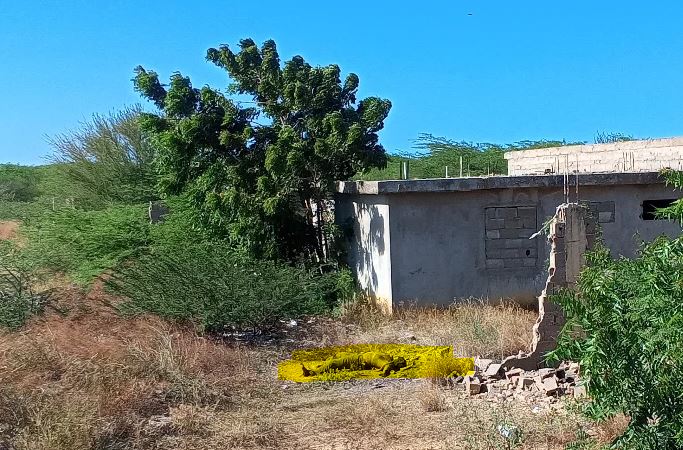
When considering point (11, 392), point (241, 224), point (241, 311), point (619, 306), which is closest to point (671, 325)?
point (619, 306)

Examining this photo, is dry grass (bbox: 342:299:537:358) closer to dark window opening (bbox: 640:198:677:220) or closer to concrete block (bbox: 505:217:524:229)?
concrete block (bbox: 505:217:524:229)

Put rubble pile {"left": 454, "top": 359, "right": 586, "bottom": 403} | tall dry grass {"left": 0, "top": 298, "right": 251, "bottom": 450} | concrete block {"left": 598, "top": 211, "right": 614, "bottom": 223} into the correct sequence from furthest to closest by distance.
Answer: concrete block {"left": 598, "top": 211, "right": 614, "bottom": 223}, rubble pile {"left": 454, "top": 359, "right": 586, "bottom": 403}, tall dry grass {"left": 0, "top": 298, "right": 251, "bottom": 450}

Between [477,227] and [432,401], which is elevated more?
[477,227]

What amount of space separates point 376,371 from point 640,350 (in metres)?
5.09

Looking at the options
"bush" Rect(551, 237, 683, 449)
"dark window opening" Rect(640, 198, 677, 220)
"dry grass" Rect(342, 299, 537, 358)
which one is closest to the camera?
"bush" Rect(551, 237, 683, 449)

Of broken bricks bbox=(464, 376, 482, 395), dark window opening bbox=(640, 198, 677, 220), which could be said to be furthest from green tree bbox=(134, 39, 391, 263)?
broken bricks bbox=(464, 376, 482, 395)

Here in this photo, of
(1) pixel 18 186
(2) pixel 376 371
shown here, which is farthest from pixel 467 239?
(1) pixel 18 186

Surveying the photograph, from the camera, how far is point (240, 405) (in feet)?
24.7

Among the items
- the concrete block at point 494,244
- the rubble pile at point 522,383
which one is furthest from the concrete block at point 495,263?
the rubble pile at point 522,383

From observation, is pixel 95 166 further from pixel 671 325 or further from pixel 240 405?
pixel 671 325

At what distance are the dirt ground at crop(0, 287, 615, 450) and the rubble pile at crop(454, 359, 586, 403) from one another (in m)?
0.20

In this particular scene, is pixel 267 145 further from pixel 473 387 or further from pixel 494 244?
pixel 473 387

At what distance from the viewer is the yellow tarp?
28.8ft

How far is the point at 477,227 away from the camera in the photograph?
40.3ft
